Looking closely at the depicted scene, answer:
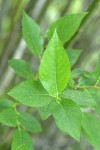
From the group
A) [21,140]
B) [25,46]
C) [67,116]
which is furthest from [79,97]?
[25,46]

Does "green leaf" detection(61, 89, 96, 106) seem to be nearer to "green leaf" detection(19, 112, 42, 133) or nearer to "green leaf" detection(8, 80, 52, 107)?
"green leaf" detection(8, 80, 52, 107)

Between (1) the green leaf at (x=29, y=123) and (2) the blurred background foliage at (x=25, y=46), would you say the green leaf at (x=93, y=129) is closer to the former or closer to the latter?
(1) the green leaf at (x=29, y=123)

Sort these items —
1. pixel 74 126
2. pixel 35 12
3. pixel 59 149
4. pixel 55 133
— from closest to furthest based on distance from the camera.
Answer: pixel 74 126 < pixel 35 12 < pixel 59 149 < pixel 55 133

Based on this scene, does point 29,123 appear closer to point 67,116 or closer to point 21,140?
point 21,140

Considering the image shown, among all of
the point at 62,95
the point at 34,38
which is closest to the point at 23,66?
the point at 34,38

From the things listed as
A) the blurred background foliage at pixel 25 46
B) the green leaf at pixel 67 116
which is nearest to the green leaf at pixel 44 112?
the green leaf at pixel 67 116

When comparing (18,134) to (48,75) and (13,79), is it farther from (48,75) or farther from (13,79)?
(13,79)
